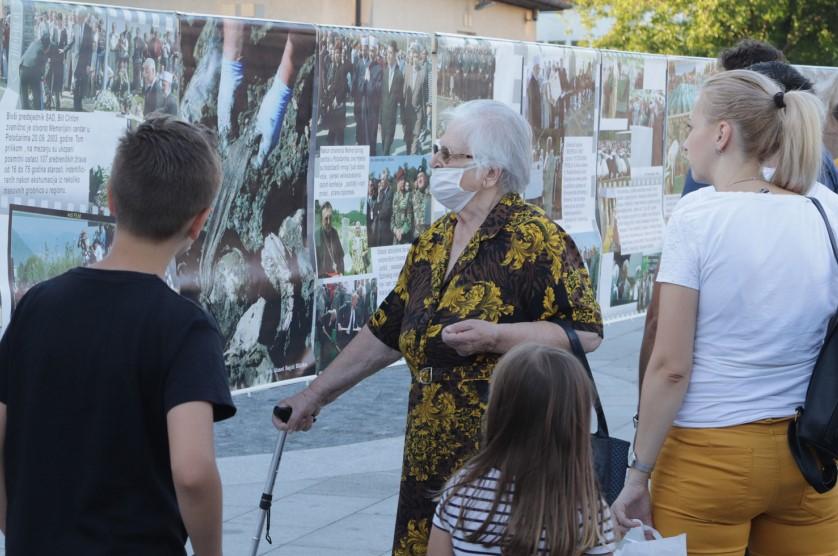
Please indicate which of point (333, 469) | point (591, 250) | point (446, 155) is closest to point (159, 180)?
point (446, 155)

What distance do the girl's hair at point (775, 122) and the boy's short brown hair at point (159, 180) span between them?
4.67 feet

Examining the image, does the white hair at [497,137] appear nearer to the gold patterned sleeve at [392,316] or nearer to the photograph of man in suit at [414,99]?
the gold patterned sleeve at [392,316]

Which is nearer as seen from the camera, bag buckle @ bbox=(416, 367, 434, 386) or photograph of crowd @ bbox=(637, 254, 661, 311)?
bag buckle @ bbox=(416, 367, 434, 386)

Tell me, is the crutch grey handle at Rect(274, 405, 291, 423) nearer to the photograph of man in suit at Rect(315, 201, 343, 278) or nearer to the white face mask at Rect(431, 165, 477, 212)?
the white face mask at Rect(431, 165, 477, 212)

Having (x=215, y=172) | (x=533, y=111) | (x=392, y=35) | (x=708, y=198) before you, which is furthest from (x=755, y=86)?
A: (x=533, y=111)

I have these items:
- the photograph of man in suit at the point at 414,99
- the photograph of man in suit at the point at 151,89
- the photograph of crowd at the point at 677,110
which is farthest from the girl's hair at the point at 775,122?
the photograph of crowd at the point at 677,110

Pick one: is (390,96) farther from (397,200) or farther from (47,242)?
(47,242)

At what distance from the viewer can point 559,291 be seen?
3.54 m

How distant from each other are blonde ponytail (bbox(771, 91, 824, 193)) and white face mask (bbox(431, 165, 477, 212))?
2.94 ft

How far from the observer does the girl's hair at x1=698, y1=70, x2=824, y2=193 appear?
10.5 ft

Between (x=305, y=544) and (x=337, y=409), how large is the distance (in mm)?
3216

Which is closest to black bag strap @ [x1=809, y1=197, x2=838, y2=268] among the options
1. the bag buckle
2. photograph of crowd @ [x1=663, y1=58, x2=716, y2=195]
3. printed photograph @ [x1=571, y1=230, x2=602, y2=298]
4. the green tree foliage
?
the bag buckle

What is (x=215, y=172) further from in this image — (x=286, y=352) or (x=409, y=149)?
(x=409, y=149)

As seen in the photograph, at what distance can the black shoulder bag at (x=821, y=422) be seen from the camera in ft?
10.2
